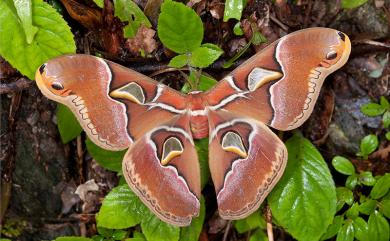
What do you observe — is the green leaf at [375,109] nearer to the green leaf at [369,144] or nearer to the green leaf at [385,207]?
the green leaf at [369,144]

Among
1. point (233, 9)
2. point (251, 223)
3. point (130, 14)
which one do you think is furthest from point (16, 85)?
point (251, 223)

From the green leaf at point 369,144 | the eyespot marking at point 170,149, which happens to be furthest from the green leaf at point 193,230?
the green leaf at point 369,144

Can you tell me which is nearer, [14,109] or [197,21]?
[197,21]

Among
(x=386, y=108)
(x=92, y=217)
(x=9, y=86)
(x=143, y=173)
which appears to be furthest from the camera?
(x=92, y=217)

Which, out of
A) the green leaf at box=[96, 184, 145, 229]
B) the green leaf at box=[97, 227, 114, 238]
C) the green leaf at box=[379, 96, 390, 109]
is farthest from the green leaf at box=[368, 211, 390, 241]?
the green leaf at box=[97, 227, 114, 238]

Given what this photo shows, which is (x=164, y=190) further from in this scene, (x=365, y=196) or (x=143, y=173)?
(x=365, y=196)

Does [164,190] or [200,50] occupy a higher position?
[200,50]

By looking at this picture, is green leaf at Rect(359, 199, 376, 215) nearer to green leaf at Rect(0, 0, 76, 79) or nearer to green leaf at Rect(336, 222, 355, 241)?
green leaf at Rect(336, 222, 355, 241)

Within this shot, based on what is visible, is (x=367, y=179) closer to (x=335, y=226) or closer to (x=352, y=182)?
(x=352, y=182)

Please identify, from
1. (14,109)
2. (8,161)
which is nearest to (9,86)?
(14,109)
